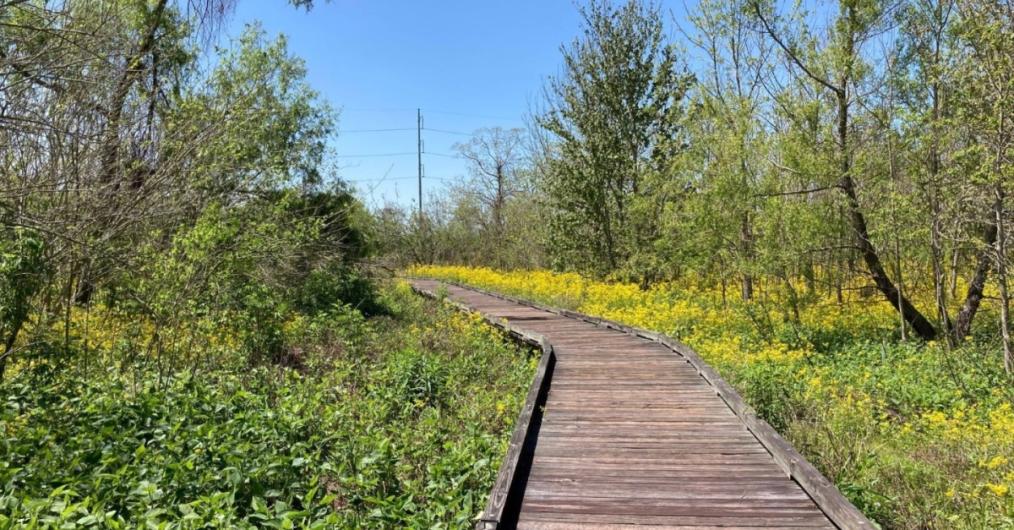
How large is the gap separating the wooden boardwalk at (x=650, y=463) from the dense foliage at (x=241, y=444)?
16.3 inches

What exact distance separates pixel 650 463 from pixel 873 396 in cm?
452

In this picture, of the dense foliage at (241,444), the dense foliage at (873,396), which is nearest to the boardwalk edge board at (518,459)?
the dense foliage at (241,444)

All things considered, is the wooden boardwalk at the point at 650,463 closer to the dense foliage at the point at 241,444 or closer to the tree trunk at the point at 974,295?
the dense foliage at the point at 241,444

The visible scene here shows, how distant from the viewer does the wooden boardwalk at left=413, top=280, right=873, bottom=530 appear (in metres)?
3.66

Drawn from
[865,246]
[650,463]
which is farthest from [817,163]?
[650,463]

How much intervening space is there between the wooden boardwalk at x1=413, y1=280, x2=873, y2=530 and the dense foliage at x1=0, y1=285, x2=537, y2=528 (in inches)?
16.3

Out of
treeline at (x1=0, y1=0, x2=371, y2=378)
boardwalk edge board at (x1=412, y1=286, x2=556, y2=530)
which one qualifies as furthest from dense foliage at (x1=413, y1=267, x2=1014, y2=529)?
treeline at (x1=0, y1=0, x2=371, y2=378)

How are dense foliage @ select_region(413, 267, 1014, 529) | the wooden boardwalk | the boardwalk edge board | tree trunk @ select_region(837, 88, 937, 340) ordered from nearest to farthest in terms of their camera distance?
the boardwalk edge board → the wooden boardwalk → dense foliage @ select_region(413, 267, 1014, 529) → tree trunk @ select_region(837, 88, 937, 340)

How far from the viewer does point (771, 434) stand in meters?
4.73

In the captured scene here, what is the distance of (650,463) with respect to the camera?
4547 mm

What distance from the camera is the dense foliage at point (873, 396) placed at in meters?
4.31

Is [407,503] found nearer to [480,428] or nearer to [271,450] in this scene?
[271,450]

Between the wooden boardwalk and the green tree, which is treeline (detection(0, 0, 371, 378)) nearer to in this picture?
the wooden boardwalk

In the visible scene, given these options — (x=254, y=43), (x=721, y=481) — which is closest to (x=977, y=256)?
(x=721, y=481)
